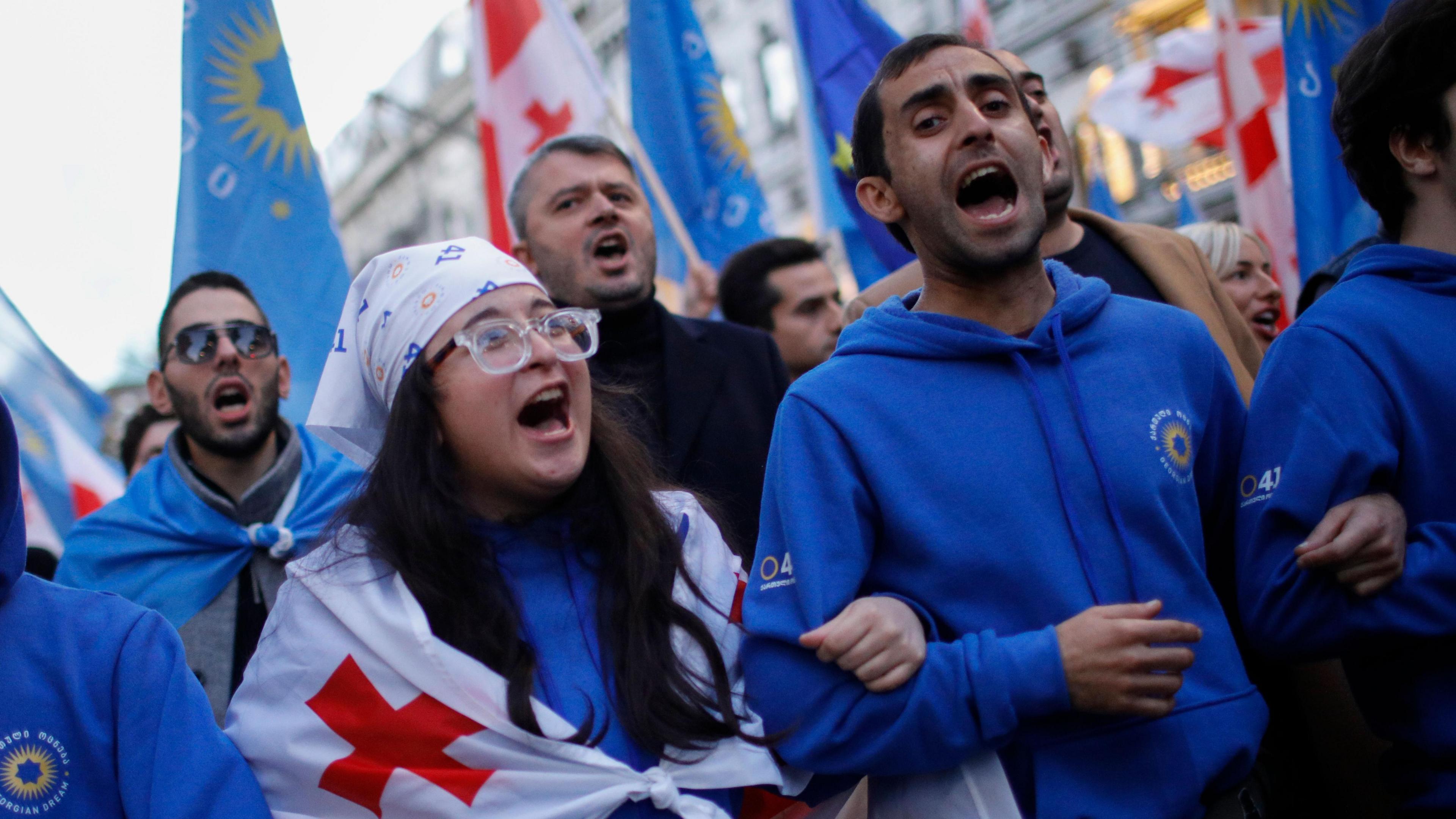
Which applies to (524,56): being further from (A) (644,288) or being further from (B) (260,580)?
(B) (260,580)

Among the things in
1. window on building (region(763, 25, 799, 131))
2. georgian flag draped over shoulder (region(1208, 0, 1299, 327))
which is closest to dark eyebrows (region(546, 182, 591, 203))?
georgian flag draped over shoulder (region(1208, 0, 1299, 327))

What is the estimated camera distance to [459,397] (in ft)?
7.79

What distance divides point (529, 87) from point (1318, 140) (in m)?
3.56

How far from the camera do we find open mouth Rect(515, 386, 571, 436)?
93.6 inches

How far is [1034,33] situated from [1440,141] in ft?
78.5

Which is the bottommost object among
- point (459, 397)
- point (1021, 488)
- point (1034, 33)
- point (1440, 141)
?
point (1034, 33)

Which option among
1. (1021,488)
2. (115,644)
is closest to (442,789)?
(115,644)

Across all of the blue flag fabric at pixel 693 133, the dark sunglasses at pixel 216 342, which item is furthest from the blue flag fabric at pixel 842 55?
the dark sunglasses at pixel 216 342

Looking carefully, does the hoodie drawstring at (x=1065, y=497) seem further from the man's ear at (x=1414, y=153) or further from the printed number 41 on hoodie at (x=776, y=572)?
the man's ear at (x=1414, y=153)

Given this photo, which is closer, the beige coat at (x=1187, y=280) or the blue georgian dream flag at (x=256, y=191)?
the beige coat at (x=1187, y=280)

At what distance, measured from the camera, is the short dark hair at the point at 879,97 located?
2.31 metres

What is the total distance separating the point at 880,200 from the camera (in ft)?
7.71

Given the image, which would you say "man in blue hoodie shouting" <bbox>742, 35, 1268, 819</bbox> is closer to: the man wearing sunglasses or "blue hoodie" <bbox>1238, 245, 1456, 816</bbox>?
"blue hoodie" <bbox>1238, 245, 1456, 816</bbox>

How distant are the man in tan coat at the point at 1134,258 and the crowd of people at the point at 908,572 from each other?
0.67 m
